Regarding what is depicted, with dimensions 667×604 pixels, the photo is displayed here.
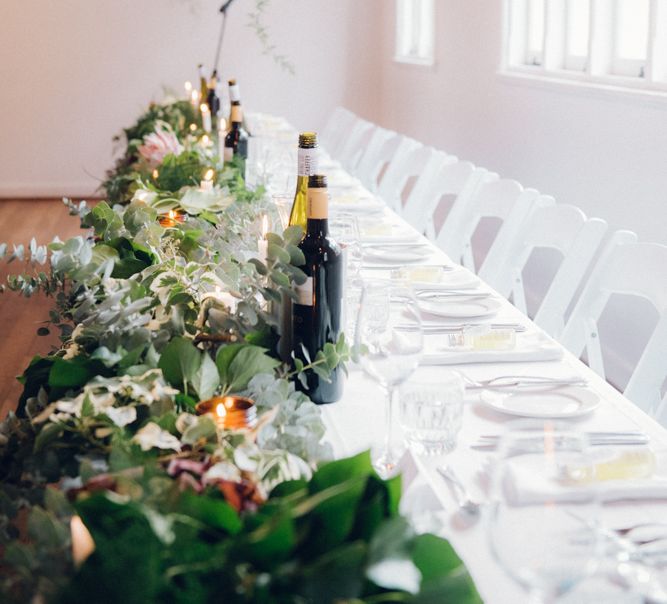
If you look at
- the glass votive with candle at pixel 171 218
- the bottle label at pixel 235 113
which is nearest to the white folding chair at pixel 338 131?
the bottle label at pixel 235 113

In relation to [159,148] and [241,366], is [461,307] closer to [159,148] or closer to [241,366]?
[241,366]

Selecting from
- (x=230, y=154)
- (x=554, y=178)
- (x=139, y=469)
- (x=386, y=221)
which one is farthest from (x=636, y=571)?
(x=554, y=178)

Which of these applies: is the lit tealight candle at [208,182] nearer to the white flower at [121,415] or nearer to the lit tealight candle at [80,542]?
the white flower at [121,415]

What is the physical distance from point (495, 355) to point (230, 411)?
2.70 ft

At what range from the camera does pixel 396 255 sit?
272 cm

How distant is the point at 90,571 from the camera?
68 centimetres

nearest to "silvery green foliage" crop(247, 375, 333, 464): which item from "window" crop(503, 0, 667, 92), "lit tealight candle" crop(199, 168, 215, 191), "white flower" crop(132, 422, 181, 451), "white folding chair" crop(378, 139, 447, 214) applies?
"white flower" crop(132, 422, 181, 451)

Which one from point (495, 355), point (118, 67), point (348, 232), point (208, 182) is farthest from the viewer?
point (118, 67)

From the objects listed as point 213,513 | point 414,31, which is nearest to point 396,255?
point 213,513

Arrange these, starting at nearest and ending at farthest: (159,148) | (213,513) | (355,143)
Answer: (213,513), (159,148), (355,143)

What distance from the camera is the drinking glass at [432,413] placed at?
1.35 meters

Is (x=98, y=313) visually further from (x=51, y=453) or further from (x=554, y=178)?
(x=554, y=178)

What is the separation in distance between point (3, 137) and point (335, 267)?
7.68 m

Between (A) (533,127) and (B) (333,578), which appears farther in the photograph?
(A) (533,127)
